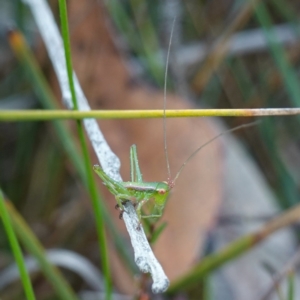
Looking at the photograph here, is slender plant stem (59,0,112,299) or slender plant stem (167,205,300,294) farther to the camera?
slender plant stem (167,205,300,294)

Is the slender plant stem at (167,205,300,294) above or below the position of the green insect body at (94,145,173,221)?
below

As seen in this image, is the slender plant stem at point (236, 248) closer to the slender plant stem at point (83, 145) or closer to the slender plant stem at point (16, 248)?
the slender plant stem at point (83, 145)

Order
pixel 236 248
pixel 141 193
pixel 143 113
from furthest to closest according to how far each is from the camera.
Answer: pixel 236 248, pixel 141 193, pixel 143 113

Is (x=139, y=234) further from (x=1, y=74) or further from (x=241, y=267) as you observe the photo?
(x=1, y=74)

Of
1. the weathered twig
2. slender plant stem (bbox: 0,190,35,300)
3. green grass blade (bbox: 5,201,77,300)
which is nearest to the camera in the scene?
the weathered twig

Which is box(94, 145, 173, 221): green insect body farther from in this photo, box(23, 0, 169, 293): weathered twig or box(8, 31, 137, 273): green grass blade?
box(8, 31, 137, 273): green grass blade

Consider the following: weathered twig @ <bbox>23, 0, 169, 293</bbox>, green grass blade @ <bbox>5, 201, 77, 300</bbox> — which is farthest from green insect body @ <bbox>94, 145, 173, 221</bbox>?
green grass blade @ <bbox>5, 201, 77, 300</bbox>

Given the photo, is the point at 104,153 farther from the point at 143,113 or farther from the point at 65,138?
the point at 65,138

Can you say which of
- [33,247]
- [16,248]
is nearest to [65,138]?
[33,247]

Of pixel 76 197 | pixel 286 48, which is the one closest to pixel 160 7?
pixel 286 48
